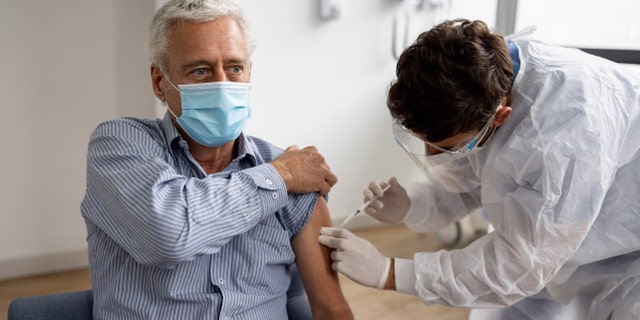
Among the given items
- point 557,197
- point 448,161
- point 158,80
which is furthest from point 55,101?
point 557,197

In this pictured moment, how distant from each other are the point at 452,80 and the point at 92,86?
2.07 metres

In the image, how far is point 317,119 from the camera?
141 inches

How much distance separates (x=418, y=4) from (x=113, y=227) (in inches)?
109

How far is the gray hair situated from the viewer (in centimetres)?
152

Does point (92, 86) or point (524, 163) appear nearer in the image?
point (524, 163)

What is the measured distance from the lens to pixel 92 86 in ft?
9.57

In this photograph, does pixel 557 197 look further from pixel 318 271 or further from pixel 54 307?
pixel 54 307

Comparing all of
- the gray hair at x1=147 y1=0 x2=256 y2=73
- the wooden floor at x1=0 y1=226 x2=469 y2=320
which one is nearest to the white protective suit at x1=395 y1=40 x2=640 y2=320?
the gray hair at x1=147 y1=0 x2=256 y2=73

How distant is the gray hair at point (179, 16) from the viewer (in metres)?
1.52

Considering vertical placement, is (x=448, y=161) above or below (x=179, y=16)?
below

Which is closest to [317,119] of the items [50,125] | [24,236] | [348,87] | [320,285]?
[348,87]

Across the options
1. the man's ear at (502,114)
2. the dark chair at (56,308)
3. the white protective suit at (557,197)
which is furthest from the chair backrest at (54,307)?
the man's ear at (502,114)

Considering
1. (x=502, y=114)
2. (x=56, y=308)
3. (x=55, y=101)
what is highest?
(x=502, y=114)

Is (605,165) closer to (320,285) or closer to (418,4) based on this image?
(320,285)
